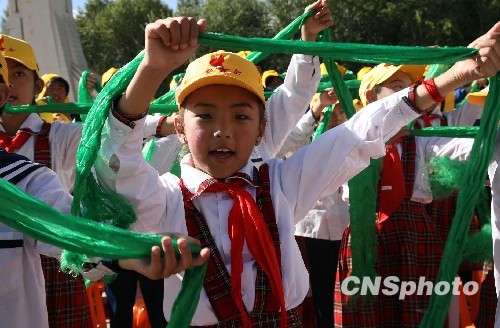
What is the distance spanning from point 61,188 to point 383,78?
6.58ft

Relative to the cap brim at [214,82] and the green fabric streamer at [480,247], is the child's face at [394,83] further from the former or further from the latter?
the cap brim at [214,82]

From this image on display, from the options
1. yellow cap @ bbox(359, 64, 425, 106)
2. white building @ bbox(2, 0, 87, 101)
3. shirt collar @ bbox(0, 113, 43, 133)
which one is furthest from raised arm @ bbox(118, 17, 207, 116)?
white building @ bbox(2, 0, 87, 101)

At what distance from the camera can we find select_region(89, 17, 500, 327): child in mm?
1802

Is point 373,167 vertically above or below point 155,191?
above

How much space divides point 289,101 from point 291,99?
0.02 metres

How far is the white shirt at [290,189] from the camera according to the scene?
1.82 metres

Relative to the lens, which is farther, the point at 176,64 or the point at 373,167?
the point at 373,167

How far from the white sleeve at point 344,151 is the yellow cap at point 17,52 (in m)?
1.80

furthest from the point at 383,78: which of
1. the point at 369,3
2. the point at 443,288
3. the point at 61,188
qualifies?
the point at 369,3

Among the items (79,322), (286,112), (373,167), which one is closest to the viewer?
(373,167)

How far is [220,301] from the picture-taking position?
1807 millimetres

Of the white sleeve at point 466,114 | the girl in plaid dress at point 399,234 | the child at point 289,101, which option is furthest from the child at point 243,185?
the white sleeve at point 466,114

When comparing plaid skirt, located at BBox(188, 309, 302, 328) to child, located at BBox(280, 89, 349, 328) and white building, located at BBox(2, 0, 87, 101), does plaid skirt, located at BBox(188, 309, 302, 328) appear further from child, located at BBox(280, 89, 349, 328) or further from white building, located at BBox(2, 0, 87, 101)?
white building, located at BBox(2, 0, 87, 101)

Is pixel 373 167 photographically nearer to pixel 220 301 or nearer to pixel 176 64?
pixel 220 301
